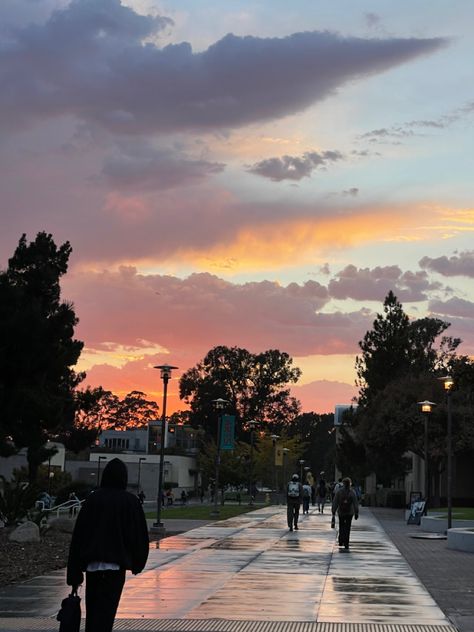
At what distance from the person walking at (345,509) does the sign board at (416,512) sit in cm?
1519

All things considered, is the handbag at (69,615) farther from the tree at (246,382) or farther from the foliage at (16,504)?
the tree at (246,382)

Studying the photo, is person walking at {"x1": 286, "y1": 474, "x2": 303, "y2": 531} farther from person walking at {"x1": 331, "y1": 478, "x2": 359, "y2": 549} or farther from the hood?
the hood

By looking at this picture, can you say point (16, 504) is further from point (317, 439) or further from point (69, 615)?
point (317, 439)

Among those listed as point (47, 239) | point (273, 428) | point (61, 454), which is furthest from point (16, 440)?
point (273, 428)

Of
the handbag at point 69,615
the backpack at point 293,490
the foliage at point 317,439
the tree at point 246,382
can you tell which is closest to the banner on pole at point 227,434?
the backpack at point 293,490

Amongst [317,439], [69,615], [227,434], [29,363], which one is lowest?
[69,615]

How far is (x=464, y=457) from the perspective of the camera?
59.5 meters

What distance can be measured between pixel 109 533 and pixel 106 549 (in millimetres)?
136

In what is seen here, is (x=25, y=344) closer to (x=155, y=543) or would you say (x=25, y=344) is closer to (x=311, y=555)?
(x=155, y=543)

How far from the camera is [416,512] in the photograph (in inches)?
1502

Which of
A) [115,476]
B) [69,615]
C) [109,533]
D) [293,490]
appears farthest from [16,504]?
[69,615]

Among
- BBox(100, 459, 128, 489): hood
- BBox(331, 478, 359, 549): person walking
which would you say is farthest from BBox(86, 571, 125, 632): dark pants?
BBox(331, 478, 359, 549): person walking

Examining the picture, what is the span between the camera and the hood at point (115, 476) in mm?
7762

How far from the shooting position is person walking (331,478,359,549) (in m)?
22.4
